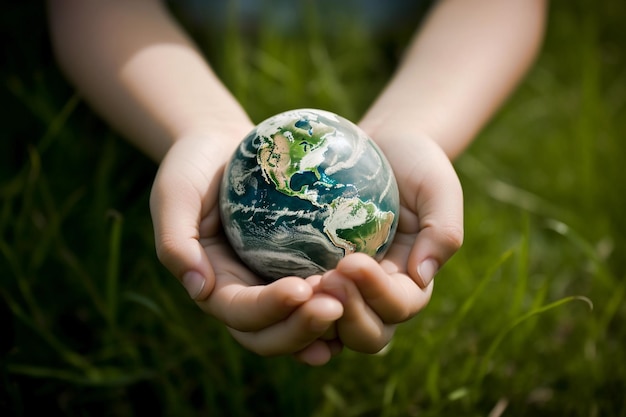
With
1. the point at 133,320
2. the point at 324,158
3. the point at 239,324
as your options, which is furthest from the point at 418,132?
the point at 133,320

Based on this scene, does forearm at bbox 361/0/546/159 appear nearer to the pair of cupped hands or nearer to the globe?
the pair of cupped hands

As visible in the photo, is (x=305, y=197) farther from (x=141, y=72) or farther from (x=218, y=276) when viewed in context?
(x=141, y=72)

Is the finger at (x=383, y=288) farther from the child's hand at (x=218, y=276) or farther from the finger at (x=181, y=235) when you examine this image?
the finger at (x=181, y=235)

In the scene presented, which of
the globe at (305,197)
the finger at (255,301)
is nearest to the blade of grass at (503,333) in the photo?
the globe at (305,197)

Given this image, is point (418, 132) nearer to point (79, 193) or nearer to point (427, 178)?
point (427, 178)

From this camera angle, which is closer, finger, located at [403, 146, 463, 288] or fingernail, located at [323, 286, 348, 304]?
fingernail, located at [323, 286, 348, 304]

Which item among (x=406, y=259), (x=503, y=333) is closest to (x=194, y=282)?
(x=406, y=259)

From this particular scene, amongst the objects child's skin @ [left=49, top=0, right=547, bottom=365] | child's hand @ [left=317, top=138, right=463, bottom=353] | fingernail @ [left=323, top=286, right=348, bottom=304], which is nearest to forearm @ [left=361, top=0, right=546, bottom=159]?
child's skin @ [left=49, top=0, right=547, bottom=365]
